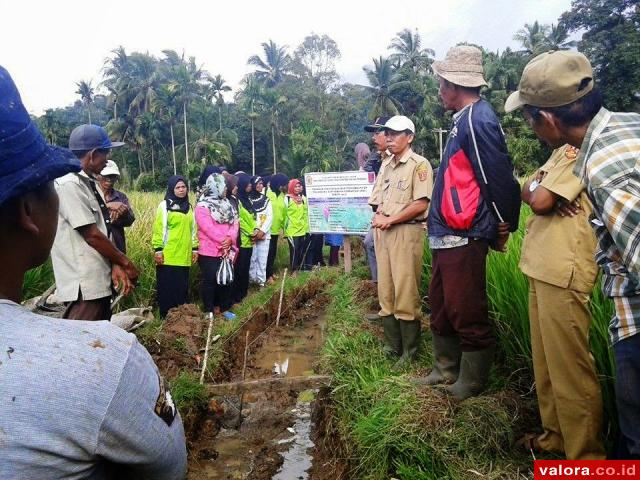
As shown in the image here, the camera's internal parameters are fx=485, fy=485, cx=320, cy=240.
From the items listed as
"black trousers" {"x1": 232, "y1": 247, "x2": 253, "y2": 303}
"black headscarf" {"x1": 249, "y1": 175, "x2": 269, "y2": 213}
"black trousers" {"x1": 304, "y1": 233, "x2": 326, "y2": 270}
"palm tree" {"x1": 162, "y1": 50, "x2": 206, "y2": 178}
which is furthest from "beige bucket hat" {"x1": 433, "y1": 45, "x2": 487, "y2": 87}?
"palm tree" {"x1": 162, "y1": 50, "x2": 206, "y2": 178}

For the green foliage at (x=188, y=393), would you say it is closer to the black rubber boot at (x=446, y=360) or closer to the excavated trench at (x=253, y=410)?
the excavated trench at (x=253, y=410)

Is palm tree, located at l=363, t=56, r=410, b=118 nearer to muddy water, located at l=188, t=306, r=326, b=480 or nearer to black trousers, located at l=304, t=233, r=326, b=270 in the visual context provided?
black trousers, located at l=304, t=233, r=326, b=270

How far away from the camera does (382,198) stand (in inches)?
149

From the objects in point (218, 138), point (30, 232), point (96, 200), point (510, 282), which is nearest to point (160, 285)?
point (96, 200)

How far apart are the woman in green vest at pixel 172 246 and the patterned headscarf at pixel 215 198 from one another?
541mm

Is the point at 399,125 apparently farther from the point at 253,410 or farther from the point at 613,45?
the point at 613,45

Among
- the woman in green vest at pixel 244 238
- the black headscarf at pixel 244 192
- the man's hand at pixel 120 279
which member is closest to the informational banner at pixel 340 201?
the woman in green vest at pixel 244 238

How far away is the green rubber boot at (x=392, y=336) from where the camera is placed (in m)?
3.74

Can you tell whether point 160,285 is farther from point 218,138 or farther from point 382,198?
point 218,138

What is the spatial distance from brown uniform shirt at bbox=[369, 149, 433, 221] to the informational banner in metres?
3.04

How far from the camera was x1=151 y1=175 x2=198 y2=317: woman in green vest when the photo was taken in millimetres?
5758

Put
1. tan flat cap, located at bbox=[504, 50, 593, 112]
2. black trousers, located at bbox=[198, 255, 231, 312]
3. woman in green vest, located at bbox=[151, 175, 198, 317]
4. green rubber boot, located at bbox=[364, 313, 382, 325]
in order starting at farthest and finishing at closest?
1. black trousers, located at bbox=[198, 255, 231, 312]
2. woman in green vest, located at bbox=[151, 175, 198, 317]
3. green rubber boot, located at bbox=[364, 313, 382, 325]
4. tan flat cap, located at bbox=[504, 50, 593, 112]

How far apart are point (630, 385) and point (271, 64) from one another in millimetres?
53143

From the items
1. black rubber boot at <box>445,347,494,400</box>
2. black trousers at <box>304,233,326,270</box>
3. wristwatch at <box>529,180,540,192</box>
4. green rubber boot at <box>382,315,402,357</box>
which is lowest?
black trousers at <box>304,233,326,270</box>
